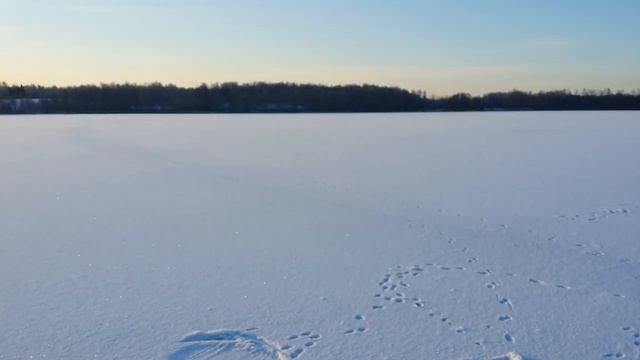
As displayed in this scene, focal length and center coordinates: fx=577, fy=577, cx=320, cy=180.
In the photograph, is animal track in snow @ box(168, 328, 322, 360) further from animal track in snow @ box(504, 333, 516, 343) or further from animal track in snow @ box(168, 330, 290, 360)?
animal track in snow @ box(504, 333, 516, 343)

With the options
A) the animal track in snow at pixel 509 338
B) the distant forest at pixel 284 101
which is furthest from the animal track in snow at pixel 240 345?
the distant forest at pixel 284 101

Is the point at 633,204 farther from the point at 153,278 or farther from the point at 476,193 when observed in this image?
the point at 153,278

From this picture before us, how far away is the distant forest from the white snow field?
48.3m

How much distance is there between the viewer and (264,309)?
4.18 meters

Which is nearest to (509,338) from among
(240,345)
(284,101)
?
(240,345)

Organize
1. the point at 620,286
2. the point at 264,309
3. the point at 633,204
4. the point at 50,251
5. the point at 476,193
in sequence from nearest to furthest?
the point at 264,309
the point at 620,286
the point at 50,251
the point at 633,204
the point at 476,193

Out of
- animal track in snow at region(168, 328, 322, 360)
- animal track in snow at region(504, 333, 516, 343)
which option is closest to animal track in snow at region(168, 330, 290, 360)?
animal track in snow at region(168, 328, 322, 360)

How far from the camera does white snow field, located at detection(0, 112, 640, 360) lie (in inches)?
144

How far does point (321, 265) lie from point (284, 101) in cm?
5781

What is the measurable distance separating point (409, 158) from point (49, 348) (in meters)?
11.1

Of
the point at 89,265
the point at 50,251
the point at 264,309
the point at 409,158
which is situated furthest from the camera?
the point at 409,158

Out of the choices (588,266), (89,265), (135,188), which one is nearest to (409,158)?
(135,188)

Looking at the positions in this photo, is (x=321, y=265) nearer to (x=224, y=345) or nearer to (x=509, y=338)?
(x=224, y=345)

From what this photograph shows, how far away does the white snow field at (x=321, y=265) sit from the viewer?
367cm
